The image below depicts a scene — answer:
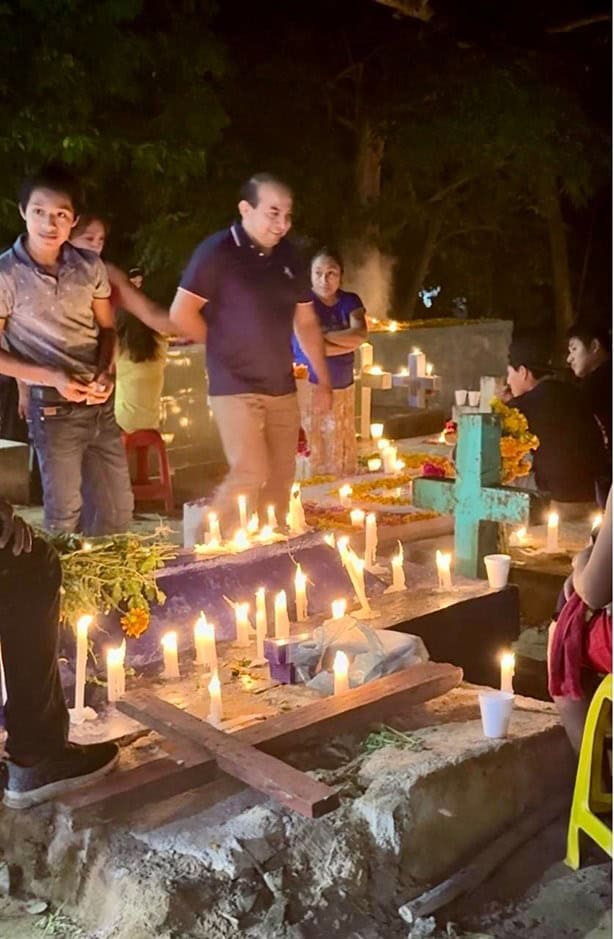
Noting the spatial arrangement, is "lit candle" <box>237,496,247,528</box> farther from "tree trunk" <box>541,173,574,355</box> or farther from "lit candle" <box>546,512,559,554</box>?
"tree trunk" <box>541,173,574,355</box>

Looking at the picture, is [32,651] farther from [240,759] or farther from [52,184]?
[52,184]

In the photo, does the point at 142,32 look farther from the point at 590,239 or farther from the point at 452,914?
the point at 590,239

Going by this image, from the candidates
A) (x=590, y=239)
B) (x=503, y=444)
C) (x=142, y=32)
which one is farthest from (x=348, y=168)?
(x=503, y=444)

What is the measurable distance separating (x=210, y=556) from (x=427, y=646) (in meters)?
1.15

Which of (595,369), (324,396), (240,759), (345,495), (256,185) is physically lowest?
(240,759)

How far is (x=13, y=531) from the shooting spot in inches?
140

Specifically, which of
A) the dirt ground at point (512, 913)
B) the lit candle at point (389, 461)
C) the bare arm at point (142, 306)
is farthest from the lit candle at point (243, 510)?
the lit candle at point (389, 461)

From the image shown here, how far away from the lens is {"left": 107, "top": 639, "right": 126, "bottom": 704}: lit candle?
15.4 ft

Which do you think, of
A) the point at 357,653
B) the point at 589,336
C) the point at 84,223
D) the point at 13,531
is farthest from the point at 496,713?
the point at 589,336

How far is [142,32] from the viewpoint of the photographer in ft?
42.5

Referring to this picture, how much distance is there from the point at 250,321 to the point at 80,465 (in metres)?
1.17

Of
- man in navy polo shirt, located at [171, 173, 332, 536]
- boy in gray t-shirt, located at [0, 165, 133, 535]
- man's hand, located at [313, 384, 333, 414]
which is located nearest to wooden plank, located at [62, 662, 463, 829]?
boy in gray t-shirt, located at [0, 165, 133, 535]

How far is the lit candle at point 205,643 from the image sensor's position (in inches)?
195

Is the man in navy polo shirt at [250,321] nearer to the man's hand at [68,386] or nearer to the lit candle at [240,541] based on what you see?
the lit candle at [240,541]
